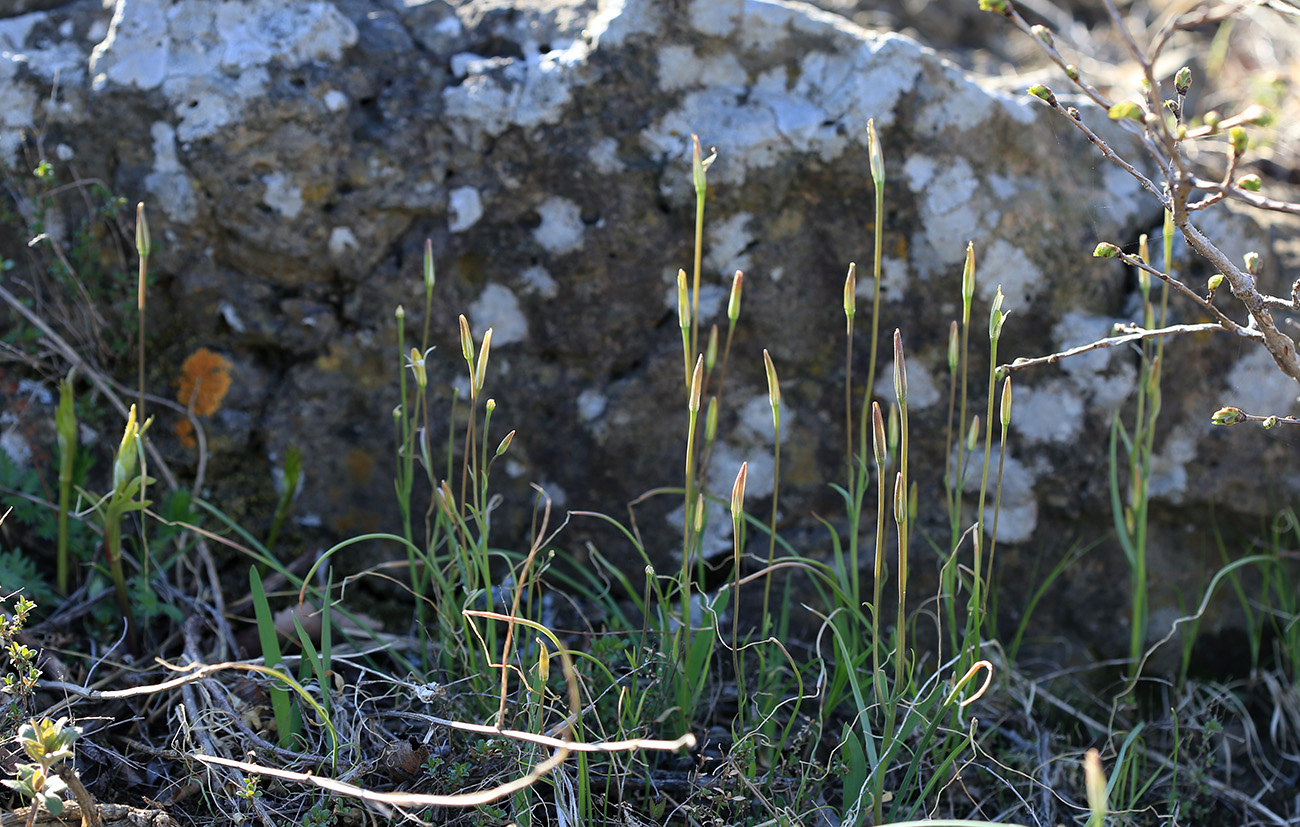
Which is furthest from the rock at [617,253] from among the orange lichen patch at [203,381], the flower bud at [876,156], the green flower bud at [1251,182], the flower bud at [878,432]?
the green flower bud at [1251,182]

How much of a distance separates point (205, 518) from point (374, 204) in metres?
0.76

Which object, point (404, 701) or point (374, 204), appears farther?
point (374, 204)

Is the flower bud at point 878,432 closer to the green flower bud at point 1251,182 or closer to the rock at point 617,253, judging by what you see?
the green flower bud at point 1251,182

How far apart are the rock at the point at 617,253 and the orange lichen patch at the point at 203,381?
3cm

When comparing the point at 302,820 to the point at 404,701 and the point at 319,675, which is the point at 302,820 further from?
the point at 404,701

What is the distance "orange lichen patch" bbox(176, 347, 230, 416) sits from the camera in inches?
81.7

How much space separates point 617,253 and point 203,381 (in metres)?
0.94

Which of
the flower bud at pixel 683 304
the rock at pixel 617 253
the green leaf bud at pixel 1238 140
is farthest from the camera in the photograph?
the rock at pixel 617 253

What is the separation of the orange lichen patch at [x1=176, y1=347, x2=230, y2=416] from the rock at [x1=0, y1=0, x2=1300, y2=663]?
3 centimetres

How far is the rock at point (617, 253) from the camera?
203cm

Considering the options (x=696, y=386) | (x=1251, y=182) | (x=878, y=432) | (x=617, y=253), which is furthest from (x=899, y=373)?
(x=617, y=253)

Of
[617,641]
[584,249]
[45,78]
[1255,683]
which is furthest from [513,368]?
[1255,683]

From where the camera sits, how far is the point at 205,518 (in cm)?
204

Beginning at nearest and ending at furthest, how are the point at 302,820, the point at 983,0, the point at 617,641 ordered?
the point at 983,0
the point at 302,820
the point at 617,641
